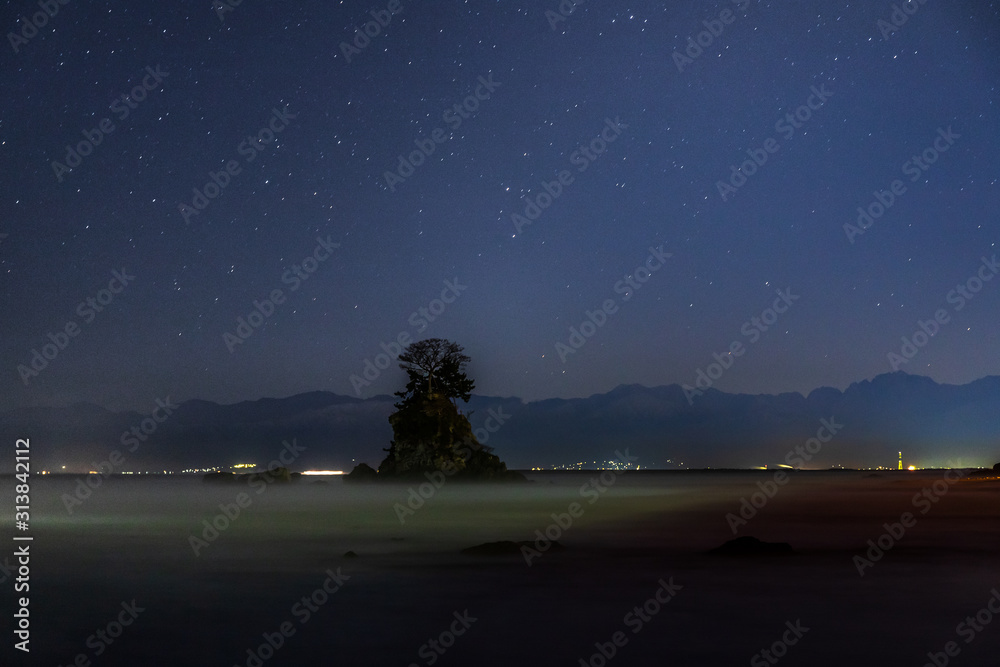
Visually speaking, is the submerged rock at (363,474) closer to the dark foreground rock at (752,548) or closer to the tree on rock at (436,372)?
the tree on rock at (436,372)

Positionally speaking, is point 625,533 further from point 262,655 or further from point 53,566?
point 262,655

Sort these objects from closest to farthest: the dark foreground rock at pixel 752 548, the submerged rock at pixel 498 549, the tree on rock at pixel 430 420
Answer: the dark foreground rock at pixel 752 548 → the submerged rock at pixel 498 549 → the tree on rock at pixel 430 420

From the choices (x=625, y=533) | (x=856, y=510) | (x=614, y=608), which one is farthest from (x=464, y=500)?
(x=614, y=608)

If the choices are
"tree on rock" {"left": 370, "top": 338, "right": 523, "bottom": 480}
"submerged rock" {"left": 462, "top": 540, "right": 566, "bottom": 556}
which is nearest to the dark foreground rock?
"submerged rock" {"left": 462, "top": 540, "right": 566, "bottom": 556}

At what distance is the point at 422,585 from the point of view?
64.0ft

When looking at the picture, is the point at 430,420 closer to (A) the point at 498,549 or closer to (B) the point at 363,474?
(B) the point at 363,474

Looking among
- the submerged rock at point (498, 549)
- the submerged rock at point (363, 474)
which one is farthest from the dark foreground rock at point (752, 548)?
the submerged rock at point (363, 474)

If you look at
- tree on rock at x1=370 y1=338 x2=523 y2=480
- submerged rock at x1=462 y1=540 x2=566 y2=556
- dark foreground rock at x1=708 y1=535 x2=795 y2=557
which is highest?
tree on rock at x1=370 y1=338 x2=523 y2=480

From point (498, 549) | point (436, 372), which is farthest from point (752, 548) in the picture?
point (436, 372)

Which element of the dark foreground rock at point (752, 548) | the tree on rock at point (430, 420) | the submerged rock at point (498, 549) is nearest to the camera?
the dark foreground rock at point (752, 548)

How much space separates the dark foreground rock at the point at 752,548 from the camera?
23703 millimetres

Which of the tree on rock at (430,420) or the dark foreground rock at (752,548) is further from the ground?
the tree on rock at (430,420)

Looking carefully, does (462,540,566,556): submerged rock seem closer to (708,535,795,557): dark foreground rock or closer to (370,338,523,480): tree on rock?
(708,535,795,557): dark foreground rock

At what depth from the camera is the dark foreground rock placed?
2370 centimetres
